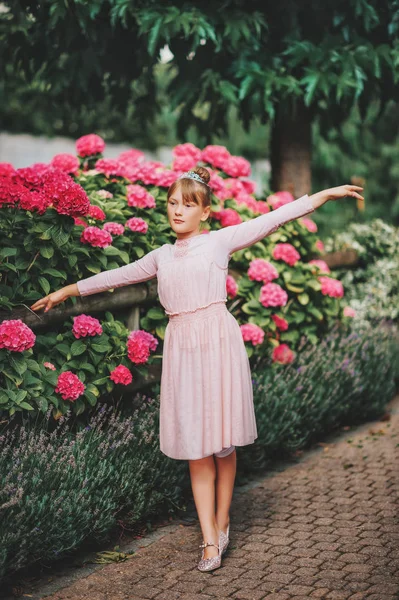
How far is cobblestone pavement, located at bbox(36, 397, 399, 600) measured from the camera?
3.48m

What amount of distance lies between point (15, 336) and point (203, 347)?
2.92ft

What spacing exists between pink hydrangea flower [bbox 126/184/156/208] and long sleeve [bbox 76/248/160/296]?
3.97ft

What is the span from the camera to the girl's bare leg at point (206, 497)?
371 cm

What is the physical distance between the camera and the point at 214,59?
6535 mm

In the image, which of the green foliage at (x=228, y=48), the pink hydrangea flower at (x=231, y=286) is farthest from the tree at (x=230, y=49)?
the pink hydrangea flower at (x=231, y=286)

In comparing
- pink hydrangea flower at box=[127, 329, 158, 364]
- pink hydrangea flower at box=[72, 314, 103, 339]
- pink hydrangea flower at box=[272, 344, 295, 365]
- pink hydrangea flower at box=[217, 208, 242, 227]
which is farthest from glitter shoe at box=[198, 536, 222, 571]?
pink hydrangea flower at box=[217, 208, 242, 227]

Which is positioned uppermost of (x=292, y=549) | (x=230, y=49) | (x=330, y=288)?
(x=230, y=49)

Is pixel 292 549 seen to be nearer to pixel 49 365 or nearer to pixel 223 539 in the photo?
pixel 223 539

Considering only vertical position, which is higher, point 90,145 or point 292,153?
point 90,145

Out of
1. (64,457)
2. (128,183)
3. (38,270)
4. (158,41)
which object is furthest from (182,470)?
(158,41)

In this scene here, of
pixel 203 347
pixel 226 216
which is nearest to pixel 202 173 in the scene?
pixel 203 347

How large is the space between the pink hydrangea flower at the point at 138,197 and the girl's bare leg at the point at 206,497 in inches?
74.7

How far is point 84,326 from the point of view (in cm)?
428

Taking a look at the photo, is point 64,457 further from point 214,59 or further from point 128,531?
point 214,59
